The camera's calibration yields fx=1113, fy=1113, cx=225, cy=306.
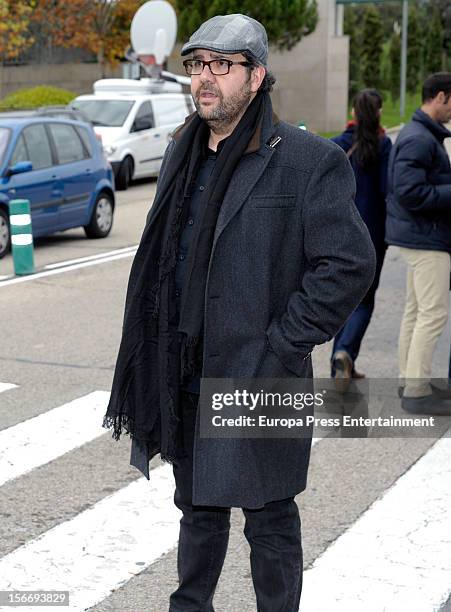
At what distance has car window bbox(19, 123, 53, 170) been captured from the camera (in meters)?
13.4

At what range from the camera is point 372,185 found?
22.0ft

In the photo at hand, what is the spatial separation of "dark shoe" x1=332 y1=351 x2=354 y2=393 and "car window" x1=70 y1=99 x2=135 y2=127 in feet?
50.2

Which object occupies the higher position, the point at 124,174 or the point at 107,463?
the point at 107,463

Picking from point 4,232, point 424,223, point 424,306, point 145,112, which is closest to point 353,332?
point 424,306

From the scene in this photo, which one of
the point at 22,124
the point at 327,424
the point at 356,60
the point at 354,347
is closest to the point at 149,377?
the point at 327,424

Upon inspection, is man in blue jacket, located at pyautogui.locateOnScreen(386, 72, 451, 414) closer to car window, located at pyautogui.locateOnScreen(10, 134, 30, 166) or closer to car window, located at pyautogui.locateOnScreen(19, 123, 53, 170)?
car window, located at pyautogui.locateOnScreen(10, 134, 30, 166)

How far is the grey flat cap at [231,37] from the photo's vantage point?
3320 mm

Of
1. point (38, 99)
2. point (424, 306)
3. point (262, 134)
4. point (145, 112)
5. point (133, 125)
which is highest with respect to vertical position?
point (262, 134)

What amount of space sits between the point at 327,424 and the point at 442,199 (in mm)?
1437

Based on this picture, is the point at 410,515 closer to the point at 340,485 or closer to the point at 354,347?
the point at 340,485

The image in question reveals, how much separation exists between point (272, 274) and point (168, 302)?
0.35 meters

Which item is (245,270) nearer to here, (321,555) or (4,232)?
(321,555)

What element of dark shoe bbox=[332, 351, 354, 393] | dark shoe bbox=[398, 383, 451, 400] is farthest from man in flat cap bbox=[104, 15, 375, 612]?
dark shoe bbox=[398, 383, 451, 400]

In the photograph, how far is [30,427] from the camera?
6.51 meters
